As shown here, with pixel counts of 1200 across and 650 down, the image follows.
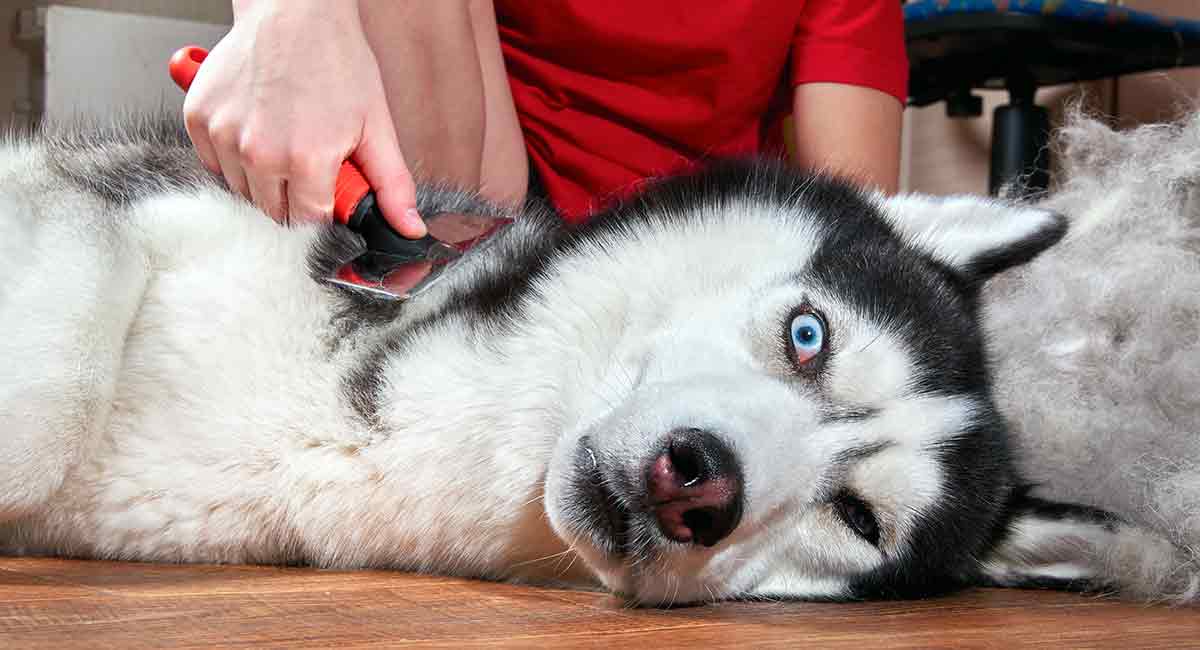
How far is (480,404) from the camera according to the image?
1.42 metres

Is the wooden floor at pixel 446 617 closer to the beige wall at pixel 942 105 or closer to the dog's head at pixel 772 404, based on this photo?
the dog's head at pixel 772 404

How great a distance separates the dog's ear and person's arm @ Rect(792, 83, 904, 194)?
871mm

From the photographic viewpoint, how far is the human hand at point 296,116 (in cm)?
147

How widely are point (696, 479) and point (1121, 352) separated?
976mm

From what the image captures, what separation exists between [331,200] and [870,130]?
4.97 feet

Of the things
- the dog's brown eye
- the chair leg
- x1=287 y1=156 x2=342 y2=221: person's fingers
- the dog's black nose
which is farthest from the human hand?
the chair leg

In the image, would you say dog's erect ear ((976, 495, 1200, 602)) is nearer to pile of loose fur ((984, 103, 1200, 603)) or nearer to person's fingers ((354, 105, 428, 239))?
pile of loose fur ((984, 103, 1200, 603))

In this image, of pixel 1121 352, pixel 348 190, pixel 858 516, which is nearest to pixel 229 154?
pixel 348 190

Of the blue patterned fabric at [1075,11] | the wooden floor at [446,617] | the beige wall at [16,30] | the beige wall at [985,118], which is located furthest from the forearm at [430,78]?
the beige wall at [985,118]

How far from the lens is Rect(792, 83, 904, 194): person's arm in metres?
2.58

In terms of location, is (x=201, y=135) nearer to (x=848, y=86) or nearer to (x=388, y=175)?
(x=388, y=175)

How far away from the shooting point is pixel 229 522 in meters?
1.38

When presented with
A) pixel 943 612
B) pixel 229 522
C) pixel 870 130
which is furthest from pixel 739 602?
pixel 870 130

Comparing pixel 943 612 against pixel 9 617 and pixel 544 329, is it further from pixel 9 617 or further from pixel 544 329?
pixel 9 617
